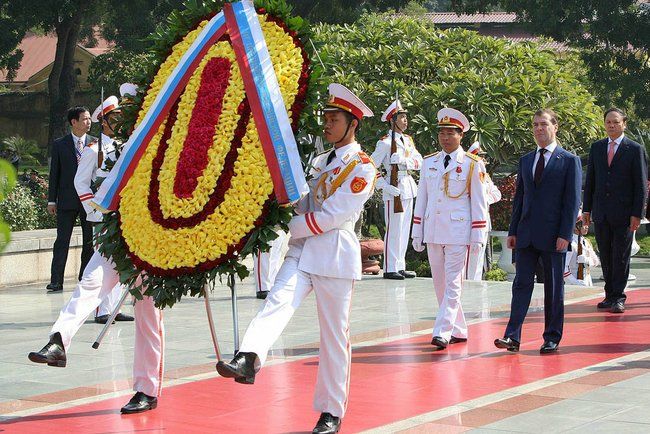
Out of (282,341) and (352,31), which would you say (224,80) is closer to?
(282,341)

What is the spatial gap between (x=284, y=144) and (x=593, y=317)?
19.2 feet

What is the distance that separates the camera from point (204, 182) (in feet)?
21.1

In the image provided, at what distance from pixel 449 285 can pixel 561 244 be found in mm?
977

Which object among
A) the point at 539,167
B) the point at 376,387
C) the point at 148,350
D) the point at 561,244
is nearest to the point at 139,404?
the point at 148,350

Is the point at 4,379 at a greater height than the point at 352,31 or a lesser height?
lesser

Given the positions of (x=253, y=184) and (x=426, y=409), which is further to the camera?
(x=426, y=409)

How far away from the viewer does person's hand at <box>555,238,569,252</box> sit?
358 inches

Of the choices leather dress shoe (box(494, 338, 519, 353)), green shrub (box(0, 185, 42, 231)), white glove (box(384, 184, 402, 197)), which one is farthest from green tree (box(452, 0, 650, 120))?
leather dress shoe (box(494, 338, 519, 353))

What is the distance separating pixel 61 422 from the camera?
6.78 meters

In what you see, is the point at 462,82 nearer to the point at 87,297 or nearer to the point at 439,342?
the point at 439,342

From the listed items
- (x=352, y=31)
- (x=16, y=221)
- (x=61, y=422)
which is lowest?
(x=61, y=422)

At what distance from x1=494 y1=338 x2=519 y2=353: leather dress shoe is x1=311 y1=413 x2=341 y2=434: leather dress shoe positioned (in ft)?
9.60

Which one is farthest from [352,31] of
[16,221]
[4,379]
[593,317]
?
[4,379]

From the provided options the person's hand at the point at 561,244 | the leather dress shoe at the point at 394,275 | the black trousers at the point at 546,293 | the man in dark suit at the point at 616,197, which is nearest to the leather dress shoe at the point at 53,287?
the leather dress shoe at the point at 394,275
